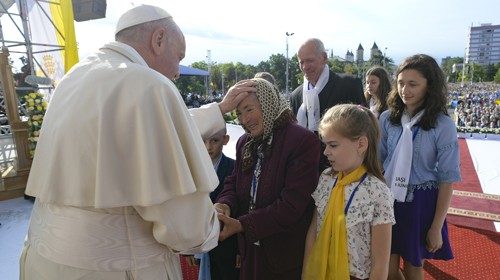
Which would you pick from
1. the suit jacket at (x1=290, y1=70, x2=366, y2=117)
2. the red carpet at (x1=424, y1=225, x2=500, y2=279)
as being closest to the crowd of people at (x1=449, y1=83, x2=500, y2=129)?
the red carpet at (x1=424, y1=225, x2=500, y2=279)

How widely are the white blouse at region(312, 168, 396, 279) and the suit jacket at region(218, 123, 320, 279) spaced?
241 millimetres

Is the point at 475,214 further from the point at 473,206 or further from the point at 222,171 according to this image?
the point at 222,171

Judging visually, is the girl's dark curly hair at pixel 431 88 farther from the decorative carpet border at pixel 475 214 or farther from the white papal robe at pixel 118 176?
the decorative carpet border at pixel 475 214

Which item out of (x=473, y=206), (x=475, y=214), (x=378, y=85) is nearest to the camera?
(x=378, y=85)

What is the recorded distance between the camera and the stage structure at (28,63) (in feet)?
19.2

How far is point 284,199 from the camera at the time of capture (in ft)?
5.91

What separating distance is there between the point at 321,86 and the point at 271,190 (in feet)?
6.10

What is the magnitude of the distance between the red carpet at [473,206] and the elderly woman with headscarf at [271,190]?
3.70 m

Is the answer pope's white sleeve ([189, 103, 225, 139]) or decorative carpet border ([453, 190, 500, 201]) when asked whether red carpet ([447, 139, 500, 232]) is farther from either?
pope's white sleeve ([189, 103, 225, 139])

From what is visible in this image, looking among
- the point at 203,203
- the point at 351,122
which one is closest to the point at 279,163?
the point at 351,122

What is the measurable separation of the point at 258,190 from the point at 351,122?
2.03 feet

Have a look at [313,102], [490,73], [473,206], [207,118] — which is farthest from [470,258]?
[490,73]

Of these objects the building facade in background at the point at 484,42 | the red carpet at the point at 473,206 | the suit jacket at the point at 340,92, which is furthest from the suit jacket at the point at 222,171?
the building facade in background at the point at 484,42

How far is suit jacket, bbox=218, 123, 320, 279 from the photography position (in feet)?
5.90
